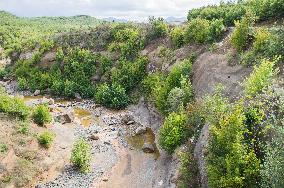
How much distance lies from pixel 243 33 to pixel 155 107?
14567 mm

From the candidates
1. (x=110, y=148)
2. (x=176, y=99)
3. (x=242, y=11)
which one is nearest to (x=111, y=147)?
(x=110, y=148)

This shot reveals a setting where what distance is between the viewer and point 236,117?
891 inches

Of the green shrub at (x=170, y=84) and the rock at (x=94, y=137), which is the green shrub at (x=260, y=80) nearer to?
the green shrub at (x=170, y=84)

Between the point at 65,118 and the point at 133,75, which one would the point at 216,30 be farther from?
the point at 65,118

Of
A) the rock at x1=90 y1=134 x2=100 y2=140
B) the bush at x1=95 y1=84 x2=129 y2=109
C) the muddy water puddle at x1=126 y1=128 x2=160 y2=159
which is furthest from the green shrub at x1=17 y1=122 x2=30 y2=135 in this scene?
the bush at x1=95 y1=84 x2=129 y2=109

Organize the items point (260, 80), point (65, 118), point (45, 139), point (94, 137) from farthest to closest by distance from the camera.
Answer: point (65, 118), point (94, 137), point (45, 139), point (260, 80)

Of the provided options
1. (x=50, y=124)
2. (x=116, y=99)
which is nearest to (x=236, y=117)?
(x=50, y=124)

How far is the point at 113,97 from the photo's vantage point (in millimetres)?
54531

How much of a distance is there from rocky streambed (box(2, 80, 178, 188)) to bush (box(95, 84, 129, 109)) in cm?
107

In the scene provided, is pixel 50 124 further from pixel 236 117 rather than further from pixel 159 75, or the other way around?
pixel 236 117

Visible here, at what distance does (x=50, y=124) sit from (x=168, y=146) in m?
16.0

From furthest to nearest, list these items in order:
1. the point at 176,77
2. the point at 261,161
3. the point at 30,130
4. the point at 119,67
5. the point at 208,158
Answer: the point at 119,67, the point at 176,77, the point at 30,130, the point at 208,158, the point at 261,161

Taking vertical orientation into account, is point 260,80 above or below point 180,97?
above

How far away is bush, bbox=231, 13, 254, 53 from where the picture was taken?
128 feet
